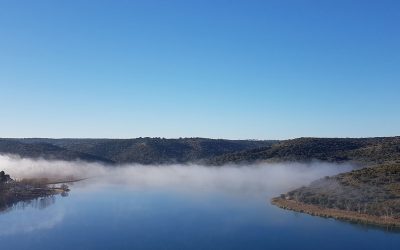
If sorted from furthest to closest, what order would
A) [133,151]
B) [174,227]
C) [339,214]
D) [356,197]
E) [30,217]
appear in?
[133,151] → [356,197] → [30,217] → [339,214] → [174,227]

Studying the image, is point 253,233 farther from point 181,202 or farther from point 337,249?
point 181,202

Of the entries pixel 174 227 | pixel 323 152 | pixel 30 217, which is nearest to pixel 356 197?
pixel 174 227

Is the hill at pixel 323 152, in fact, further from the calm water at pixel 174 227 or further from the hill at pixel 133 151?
the calm water at pixel 174 227

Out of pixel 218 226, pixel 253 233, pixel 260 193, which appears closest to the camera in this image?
pixel 253 233

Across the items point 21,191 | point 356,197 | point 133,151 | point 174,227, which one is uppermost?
point 133,151

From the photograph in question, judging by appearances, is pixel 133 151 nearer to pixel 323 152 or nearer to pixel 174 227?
pixel 323 152

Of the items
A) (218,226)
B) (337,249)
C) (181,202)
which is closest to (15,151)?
(181,202)
